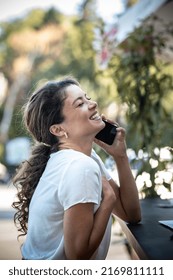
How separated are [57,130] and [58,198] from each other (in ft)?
0.74

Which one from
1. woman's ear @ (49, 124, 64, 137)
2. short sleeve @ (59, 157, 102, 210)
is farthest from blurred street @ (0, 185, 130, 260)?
short sleeve @ (59, 157, 102, 210)

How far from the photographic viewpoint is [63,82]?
49.2 inches

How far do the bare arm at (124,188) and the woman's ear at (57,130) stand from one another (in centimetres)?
21

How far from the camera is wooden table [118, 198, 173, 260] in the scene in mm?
966

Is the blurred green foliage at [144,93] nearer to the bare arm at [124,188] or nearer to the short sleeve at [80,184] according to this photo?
the bare arm at [124,188]

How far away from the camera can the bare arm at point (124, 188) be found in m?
1.30

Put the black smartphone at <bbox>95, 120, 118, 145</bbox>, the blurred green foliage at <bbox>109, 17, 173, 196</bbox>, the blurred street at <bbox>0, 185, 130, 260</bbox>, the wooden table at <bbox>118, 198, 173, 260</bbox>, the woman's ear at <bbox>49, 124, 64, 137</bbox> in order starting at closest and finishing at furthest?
the wooden table at <bbox>118, 198, 173, 260</bbox>
the woman's ear at <bbox>49, 124, 64, 137</bbox>
the black smartphone at <bbox>95, 120, 118, 145</bbox>
the blurred green foliage at <bbox>109, 17, 173, 196</bbox>
the blurred street at <bbox>0, 185, 130, 260</bbox>

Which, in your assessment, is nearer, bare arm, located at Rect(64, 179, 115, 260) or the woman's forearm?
bare arm, located at Rect(64, 179, 115, 260)

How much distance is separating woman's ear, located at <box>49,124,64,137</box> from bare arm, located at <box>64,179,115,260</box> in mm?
270

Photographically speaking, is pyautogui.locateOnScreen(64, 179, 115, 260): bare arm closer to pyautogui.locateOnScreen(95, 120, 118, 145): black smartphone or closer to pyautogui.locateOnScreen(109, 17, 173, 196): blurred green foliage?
pyautogui.locateOnScreen(95, 120, 118, 145): black smartphone

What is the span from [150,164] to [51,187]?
103 centimetres

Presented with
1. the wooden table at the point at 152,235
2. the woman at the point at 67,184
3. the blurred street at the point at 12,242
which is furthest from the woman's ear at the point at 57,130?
the blurred street at the point at 12,242

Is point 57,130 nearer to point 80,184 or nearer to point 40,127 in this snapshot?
point 40,127
